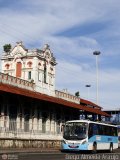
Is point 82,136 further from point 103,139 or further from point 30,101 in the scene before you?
point 30,101

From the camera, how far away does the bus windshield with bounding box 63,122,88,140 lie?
31.3 m

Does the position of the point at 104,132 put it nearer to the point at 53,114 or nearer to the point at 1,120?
the point at 1,120

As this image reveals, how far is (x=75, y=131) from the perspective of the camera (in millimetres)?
31766

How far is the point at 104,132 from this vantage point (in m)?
36.3

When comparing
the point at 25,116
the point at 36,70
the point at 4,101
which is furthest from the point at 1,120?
the point at 36,70

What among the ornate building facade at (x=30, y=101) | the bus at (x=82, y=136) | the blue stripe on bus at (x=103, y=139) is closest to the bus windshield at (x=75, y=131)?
the bus at (x=82, y=136)

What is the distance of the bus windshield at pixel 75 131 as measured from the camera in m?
31.3

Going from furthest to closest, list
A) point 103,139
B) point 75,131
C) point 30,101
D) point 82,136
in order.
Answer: point 30,101, point 103,139, point 75,131, point 82,136

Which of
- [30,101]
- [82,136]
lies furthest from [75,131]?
[30,101]

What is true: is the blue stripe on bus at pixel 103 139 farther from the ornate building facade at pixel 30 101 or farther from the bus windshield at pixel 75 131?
the ornate building facade at pixel 30 101

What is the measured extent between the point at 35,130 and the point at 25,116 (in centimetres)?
227

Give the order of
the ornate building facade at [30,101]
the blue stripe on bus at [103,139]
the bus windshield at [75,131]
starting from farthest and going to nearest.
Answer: the ornate building facade at [30,101] → the blue stripe on bus at [103,139] → the bus windshield at [75,131]

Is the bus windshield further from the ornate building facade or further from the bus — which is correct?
the ornate building facade

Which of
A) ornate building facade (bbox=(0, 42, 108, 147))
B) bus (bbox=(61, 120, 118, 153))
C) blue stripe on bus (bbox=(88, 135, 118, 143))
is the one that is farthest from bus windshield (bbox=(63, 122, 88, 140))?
ornate building facade (bbox=(0, 42, 108, 147))
